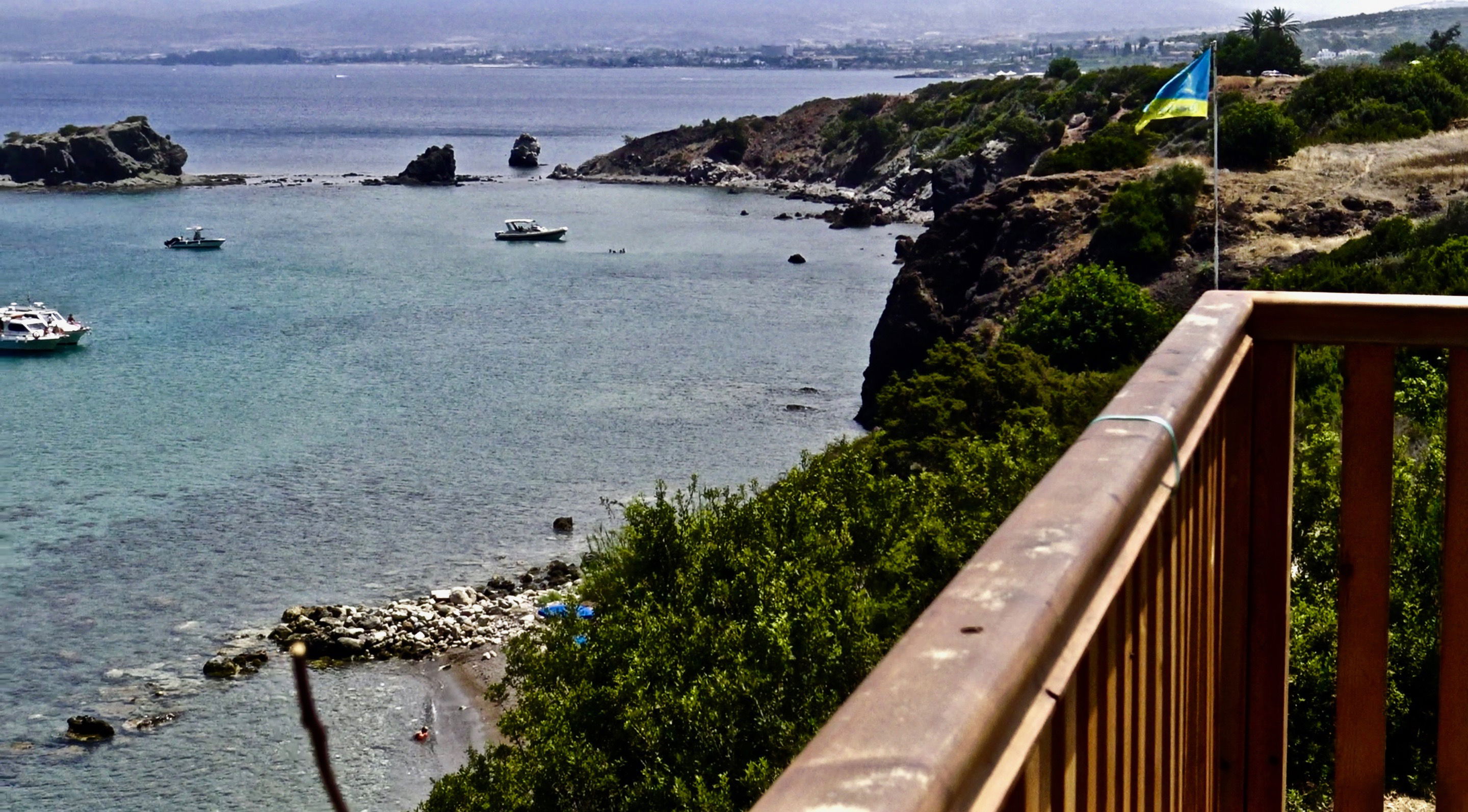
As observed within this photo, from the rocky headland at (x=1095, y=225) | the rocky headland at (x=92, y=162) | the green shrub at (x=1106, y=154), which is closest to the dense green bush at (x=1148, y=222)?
the rocky headland at (x=1095, y=225)

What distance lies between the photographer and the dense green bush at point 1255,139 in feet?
145

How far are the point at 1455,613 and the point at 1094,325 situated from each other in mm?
29652

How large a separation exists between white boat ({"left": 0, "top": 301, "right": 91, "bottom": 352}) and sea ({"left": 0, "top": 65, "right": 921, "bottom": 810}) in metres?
0.52

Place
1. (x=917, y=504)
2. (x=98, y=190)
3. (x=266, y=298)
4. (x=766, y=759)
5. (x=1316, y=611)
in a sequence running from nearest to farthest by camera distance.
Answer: (x=1316, y=611) < (x=766, y=759) < (x=917, y=504) < (x=266, y=298) < (x=98, y=190)

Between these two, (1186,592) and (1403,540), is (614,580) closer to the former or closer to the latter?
(1403,540)

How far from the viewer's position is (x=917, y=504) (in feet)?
60.1

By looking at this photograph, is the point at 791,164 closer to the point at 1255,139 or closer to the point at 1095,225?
the point at 1255,139

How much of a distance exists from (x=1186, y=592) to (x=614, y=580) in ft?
53.5

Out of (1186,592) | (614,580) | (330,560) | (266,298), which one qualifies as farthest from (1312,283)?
(266,298)

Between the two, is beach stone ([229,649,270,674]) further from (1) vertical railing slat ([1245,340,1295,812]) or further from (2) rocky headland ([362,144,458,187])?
(2) rocky headland ([362,144,458,187])

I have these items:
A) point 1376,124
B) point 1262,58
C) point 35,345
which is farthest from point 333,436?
point 1262,58

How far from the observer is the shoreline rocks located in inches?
1000

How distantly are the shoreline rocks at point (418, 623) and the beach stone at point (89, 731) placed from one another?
2480mm

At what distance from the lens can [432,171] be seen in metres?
115
